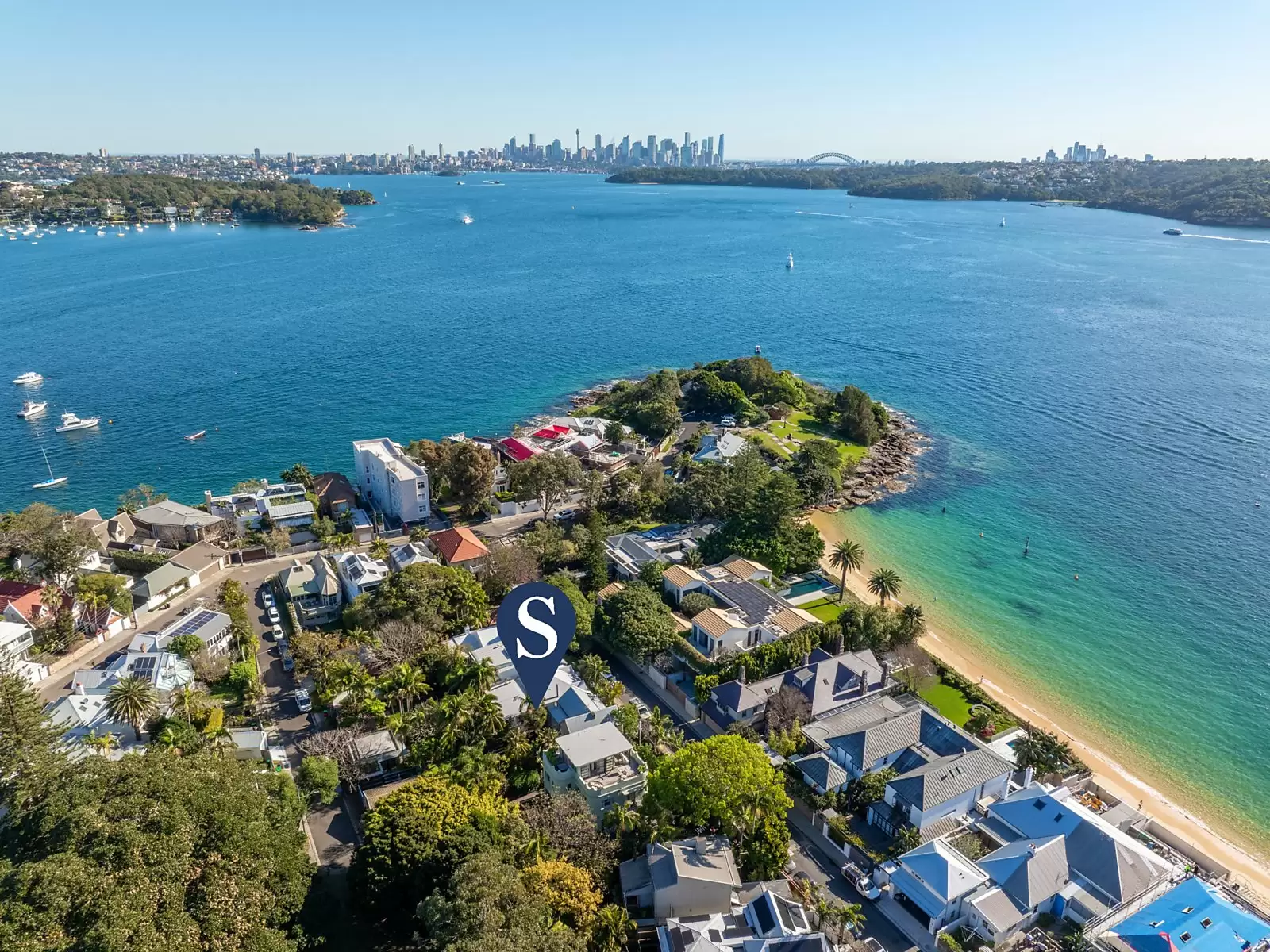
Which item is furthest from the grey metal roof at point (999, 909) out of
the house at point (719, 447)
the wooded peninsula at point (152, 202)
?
the wooded peninsula at point (152, 202)

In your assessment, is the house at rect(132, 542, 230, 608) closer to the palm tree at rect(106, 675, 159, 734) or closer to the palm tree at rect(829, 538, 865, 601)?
the palm tree at rect(106, 675, 159, 734)

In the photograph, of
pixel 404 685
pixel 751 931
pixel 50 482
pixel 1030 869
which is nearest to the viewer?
pixel 751 931

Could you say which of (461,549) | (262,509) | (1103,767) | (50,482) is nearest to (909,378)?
(1103,767)

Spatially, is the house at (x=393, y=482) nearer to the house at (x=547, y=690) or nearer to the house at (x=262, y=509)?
the house at (x=262, y=509)

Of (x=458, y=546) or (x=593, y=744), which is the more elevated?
(x=593, y=744)

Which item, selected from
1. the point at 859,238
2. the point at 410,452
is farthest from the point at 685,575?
the point at 859,238

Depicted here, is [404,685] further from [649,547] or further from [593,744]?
[649,547]
